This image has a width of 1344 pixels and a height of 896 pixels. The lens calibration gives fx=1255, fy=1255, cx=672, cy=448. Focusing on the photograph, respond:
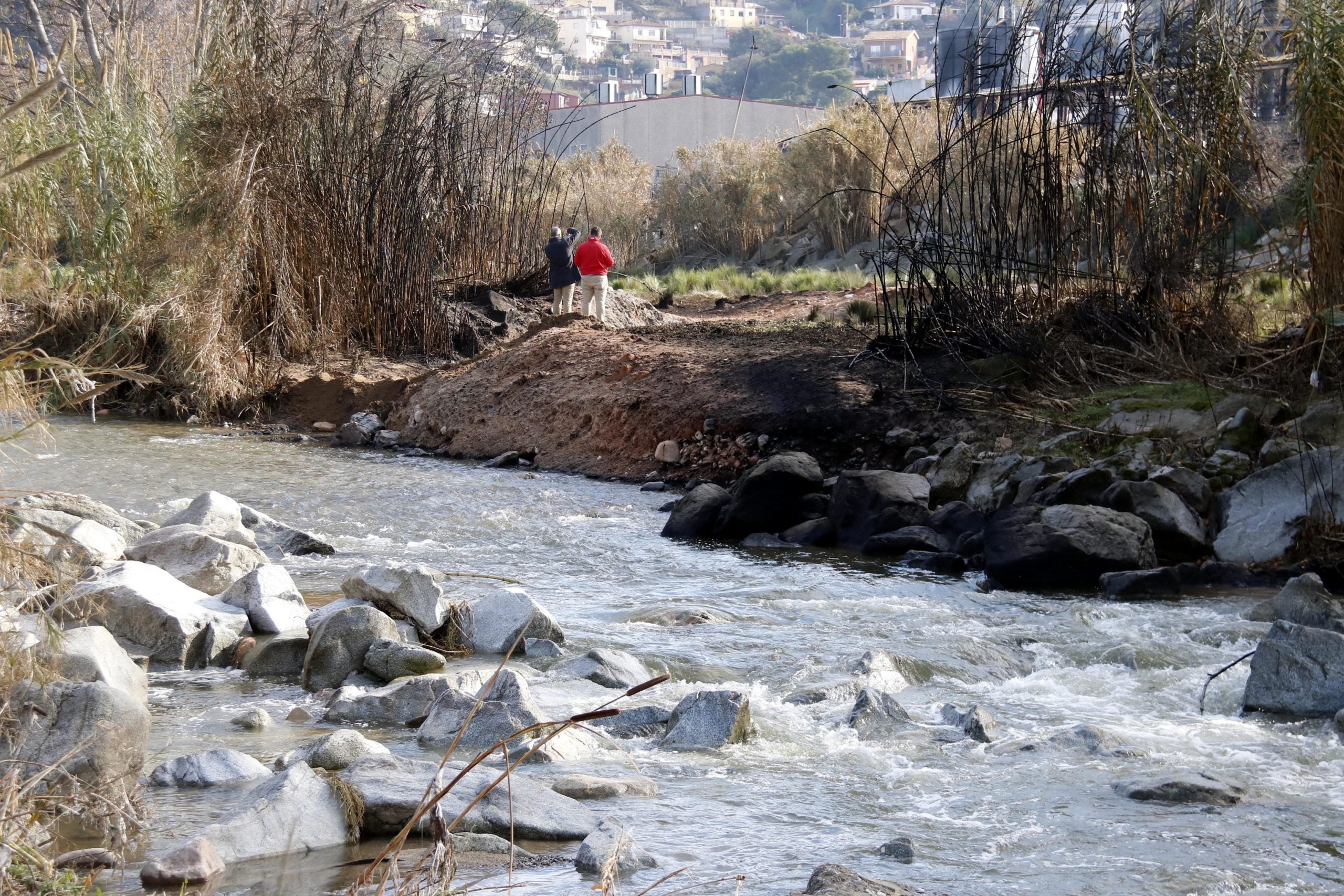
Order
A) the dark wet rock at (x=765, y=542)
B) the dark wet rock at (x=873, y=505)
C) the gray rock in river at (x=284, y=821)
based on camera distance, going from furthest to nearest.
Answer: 1. the dark wet rock at (x=765, y=542)
2. the dark wet rock at (x=873, y=505)
3. the gray rock in river at (x=284, y=821)

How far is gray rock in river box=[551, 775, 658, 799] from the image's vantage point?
13.3 ft

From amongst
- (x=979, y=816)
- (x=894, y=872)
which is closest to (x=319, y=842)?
(x=894, y=872)

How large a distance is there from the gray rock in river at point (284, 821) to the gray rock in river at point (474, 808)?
0.10m

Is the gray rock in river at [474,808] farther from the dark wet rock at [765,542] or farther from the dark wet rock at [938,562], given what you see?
the dark wet rock at [765,542]

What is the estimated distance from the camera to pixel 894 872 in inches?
137

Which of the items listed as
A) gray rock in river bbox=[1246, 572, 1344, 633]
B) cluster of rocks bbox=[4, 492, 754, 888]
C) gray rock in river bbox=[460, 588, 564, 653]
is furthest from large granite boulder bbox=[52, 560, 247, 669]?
gray rock in river bbox=[1246, 572, 1344, 633]

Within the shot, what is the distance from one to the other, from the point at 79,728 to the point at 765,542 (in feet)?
18.4

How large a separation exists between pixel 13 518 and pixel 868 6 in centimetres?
13258

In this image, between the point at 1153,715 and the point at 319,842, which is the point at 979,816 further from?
the point at 319,842

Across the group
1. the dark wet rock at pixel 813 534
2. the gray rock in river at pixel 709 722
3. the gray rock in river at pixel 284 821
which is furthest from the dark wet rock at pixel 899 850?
the dark wet rock at pixel 813 534

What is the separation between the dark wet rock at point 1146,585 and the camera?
23.5ft

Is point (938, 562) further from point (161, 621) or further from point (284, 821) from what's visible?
point (284, 821)

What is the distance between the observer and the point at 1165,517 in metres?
7.73

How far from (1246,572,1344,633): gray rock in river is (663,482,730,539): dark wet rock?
3.78 m
